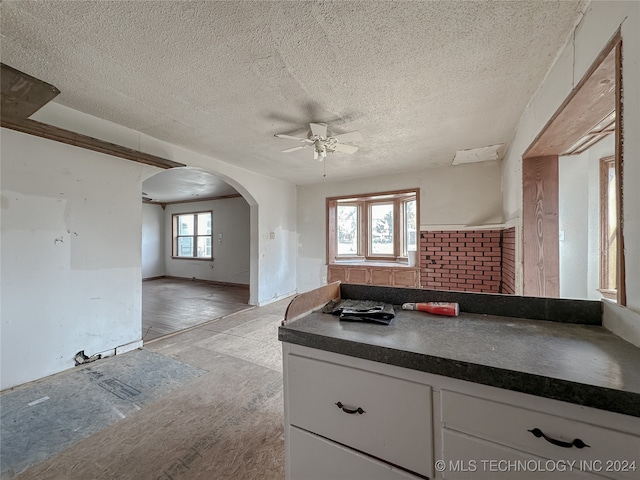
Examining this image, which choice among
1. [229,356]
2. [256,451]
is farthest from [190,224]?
[256,451]

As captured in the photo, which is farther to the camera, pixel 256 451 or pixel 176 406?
pixel 176 406

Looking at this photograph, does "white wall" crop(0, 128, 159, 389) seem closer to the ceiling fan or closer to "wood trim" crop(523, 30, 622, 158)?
the ceiling fan

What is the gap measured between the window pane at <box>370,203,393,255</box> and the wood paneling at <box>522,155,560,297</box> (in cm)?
316

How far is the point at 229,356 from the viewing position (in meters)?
2.68

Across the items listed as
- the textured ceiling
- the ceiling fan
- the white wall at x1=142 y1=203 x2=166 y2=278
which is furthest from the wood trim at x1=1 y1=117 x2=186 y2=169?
the white wall at x1=142 y1=203 x2=166 y2=278

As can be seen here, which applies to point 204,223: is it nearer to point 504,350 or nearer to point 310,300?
point 310,300

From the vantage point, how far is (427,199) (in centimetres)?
451

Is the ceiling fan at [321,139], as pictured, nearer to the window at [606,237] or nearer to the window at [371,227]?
the window at [371,227]

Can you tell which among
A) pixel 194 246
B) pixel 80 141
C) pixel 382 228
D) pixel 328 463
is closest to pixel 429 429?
pixel 328 463

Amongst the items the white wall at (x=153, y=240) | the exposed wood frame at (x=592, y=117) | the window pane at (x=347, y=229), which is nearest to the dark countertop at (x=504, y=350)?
the exposed wood frame at (x=592, y=117)

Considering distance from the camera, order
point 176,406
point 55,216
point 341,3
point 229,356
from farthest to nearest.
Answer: point 229,356
point 55,216
point 176,406
point 341,3

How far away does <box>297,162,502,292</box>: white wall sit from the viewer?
406cm

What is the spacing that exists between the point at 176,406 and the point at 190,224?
7085 mm

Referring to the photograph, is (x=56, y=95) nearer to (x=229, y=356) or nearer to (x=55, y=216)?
(x=55, y=216)
